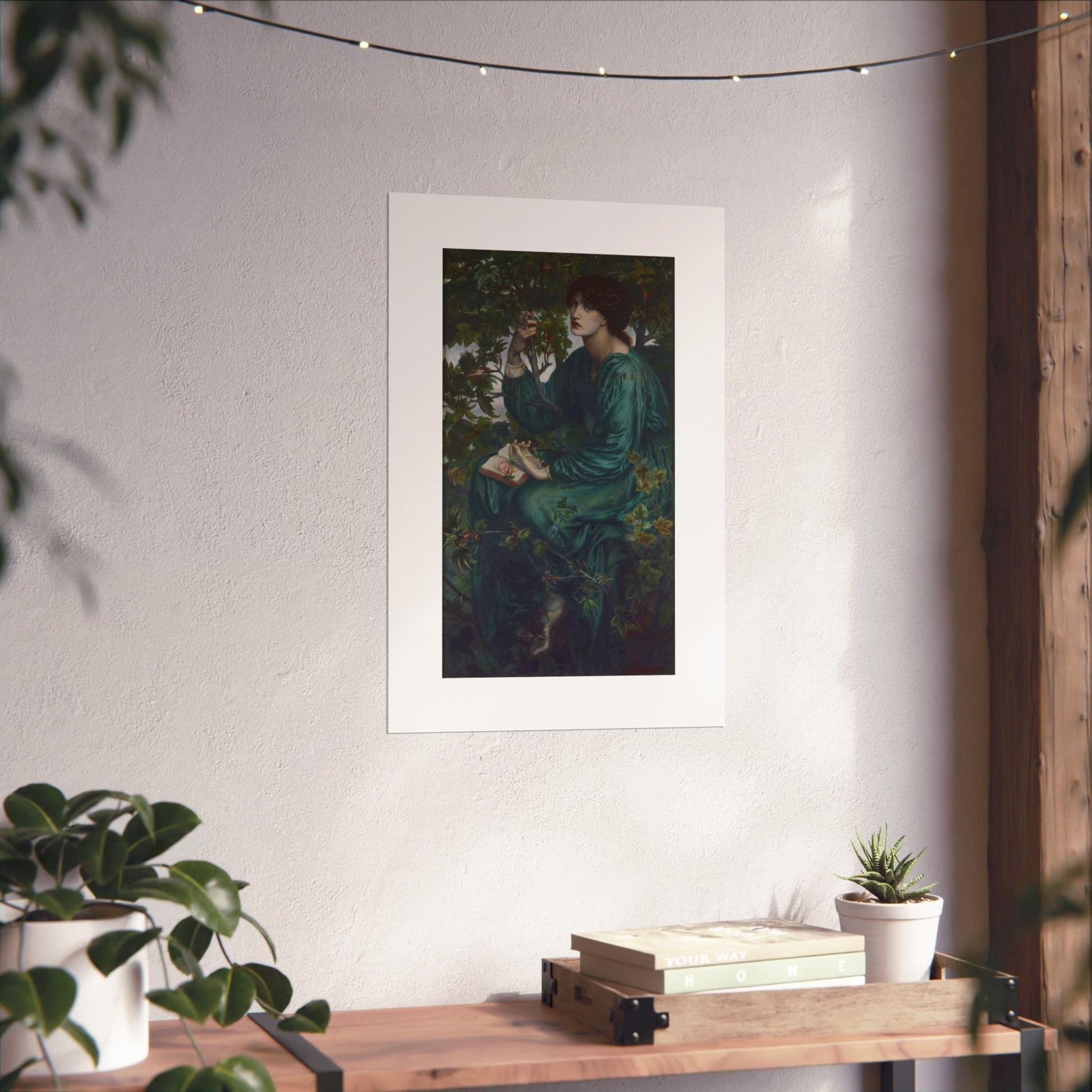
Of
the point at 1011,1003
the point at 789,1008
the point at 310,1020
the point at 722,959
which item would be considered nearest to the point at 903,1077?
the point at 789,1008

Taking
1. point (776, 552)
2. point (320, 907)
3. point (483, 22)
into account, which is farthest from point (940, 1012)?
point (483, 22)

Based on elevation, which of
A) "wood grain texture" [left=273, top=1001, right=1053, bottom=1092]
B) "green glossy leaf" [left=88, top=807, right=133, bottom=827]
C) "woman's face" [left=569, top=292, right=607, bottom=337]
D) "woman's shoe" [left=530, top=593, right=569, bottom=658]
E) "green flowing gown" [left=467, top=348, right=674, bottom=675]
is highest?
"woman's face" [left=569, top=292, right=607, bottom=337]

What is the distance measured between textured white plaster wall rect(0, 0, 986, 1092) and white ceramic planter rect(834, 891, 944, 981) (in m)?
0.18

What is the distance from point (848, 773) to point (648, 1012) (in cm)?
63

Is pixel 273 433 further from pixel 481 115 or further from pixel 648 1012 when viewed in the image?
pixel 648 1012

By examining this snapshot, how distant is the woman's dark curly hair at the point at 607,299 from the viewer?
80.2 inches

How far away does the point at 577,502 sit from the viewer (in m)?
2.03

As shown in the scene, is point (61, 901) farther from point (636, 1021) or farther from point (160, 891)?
point (636, 1021)

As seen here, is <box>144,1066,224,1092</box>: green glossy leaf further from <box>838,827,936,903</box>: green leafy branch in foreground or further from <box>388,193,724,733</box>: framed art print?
<box>838,827,936,903</box>: green leafy branch in foreground

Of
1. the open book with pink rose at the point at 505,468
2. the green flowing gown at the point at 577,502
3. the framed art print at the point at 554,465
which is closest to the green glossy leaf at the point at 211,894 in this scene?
the framed art print at the point at 554,465

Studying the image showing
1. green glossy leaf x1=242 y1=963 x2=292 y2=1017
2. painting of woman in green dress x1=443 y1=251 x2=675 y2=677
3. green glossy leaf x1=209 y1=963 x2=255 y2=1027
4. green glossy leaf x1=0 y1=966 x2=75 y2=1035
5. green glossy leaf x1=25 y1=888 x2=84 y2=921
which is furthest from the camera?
painting of woman in green dress x1=443 y1=251 x2=675 y2=677

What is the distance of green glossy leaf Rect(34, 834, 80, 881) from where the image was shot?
149cm

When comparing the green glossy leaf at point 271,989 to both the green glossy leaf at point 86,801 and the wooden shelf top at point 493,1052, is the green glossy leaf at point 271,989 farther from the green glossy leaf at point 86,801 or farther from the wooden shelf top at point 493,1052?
the green glossy leaf at point 86,801

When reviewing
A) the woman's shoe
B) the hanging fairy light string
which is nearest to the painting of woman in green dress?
the woman's shoe
